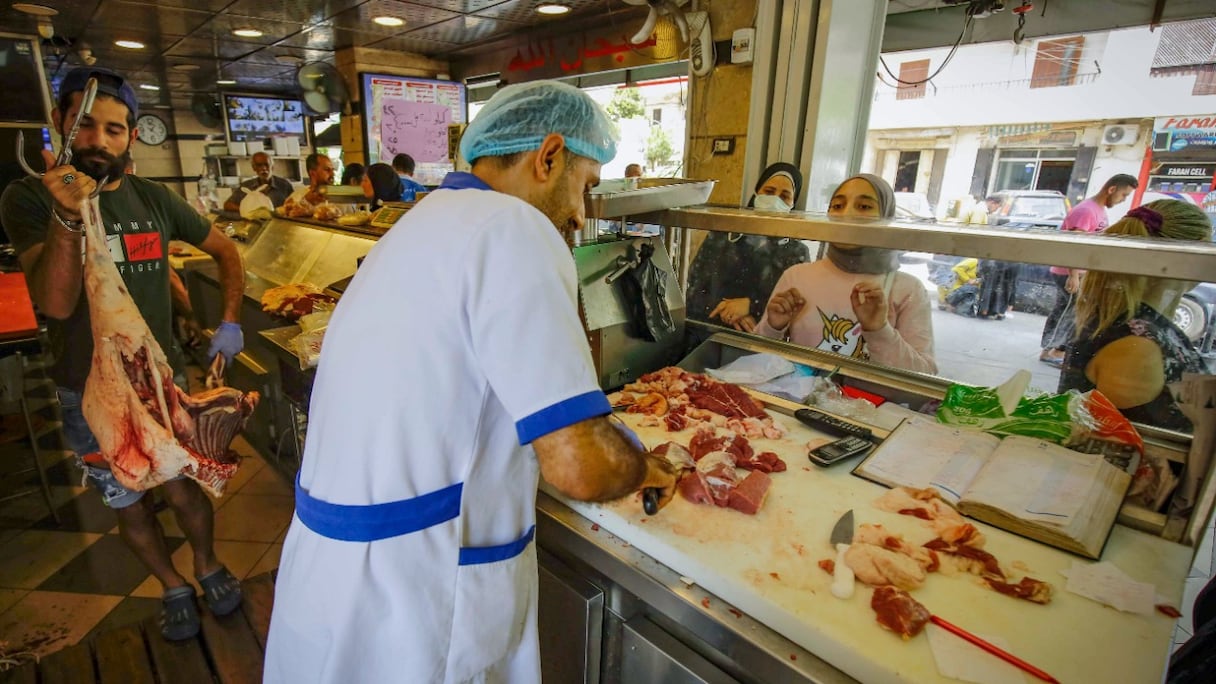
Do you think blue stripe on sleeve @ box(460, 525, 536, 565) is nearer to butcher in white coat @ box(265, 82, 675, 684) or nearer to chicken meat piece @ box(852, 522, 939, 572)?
butcher in white coat @ box(265, 82, 675, 684)

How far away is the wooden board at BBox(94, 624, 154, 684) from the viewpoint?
85.7 inches

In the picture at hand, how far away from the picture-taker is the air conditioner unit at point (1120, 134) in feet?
21.1

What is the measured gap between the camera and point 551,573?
1.67 m

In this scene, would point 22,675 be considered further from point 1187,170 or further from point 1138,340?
point 1187,170

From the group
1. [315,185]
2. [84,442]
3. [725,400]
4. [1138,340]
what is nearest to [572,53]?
[315,185]

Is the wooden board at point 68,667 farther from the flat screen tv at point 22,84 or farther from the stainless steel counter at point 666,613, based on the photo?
the flat screen tv at point 22,84

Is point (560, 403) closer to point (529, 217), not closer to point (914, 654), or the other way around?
point (529, 217)

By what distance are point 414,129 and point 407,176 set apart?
1318 mm

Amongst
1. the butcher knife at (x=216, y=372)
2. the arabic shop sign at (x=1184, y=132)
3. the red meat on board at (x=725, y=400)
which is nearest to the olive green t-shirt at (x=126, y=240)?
the butcher knife at (x=216, y=372)

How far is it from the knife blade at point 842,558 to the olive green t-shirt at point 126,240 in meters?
2.76

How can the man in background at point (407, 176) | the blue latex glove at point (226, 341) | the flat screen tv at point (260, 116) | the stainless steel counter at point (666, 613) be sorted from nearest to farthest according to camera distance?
the stainless steel counter at point (666, 613) → the blue latex glove at point (226, 341) → the man in background at point (407, 176) → the flat screen tv at point (260, 116)

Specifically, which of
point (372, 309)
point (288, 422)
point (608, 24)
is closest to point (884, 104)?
point (608, 24)

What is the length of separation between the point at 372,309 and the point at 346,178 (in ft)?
23.0

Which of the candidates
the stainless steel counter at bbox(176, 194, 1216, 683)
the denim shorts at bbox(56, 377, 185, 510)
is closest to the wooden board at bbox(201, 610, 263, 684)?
the denim shorts at bbox(56, 377, 185, 510)
